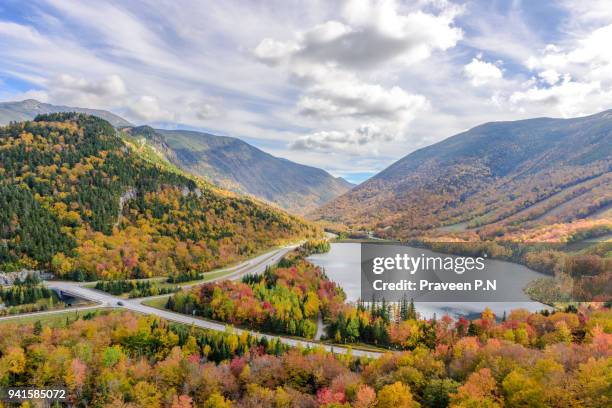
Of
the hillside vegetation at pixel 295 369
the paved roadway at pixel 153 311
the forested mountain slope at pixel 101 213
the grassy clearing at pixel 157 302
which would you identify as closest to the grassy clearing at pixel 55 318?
the paved roadway at pixel 153 311

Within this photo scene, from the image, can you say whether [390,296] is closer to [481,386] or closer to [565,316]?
[565,316]

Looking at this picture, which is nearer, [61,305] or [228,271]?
[61,305]

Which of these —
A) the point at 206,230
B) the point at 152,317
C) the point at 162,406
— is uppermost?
the point at 206,230

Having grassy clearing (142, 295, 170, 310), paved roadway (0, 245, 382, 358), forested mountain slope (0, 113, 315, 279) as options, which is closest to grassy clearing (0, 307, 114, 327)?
paved roadway (0, 245, 382, 358)

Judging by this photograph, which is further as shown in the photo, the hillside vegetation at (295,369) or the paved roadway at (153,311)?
the paved roadway at (153,311)

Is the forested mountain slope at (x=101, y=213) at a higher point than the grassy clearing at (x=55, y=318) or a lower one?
higher

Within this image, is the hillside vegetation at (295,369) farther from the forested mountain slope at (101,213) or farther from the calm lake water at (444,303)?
the forested mountain slope at (101,213)

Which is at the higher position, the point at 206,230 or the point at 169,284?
the point at 206,230

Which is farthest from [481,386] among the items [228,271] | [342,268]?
[342,268]
